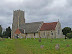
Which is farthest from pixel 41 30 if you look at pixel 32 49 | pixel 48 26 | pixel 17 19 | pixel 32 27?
pixel 32 49

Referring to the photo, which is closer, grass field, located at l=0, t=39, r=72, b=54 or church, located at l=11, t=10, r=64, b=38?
grass field, located at l=0, t=39, r=72, b=54

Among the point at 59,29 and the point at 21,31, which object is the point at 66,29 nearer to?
the point at 59,29

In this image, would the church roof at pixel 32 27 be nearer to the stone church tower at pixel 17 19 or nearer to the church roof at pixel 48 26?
the church roof at pixel 48 26

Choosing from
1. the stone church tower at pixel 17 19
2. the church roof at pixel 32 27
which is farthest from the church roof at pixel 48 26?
the stone church tower at pixel 17 19

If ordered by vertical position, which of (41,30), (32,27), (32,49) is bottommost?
(32,49)

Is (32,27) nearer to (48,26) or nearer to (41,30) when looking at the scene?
(41,30)

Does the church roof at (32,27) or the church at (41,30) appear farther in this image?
the church roof at (32,27)

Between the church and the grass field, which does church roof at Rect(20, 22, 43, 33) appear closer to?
the church

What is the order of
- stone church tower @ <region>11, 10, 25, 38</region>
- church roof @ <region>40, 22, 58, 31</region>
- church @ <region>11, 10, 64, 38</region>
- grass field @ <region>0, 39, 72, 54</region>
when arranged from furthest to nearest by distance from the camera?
stone church tower @ <region>11, 10, 25, 38</region>, church roof @ <region>40, 22, 58, 31</region>, church @ <region>11, 10, 64, 38</region>, grass field @ <region>0, 39, 72, 54</region>

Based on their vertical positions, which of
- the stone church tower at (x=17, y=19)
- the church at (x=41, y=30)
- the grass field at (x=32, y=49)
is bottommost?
the grass field at (x=32, y=49)

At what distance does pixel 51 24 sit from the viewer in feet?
187

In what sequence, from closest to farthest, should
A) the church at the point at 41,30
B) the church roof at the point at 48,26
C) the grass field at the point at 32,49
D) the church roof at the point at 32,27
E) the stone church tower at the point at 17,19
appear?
1. the grass field at the point at 32,49
2. the church at the point at 41,30
3. the church roof at the point at 48,26
4. the church roof at the point at 32,27
5. the stone church tower at the point at 17,19

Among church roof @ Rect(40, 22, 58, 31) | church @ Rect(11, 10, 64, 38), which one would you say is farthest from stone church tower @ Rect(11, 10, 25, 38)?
church roof @ Rect(40, 22, 58, 31)

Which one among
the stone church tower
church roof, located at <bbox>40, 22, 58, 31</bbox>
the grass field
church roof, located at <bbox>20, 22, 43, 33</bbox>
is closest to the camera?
the grass field
